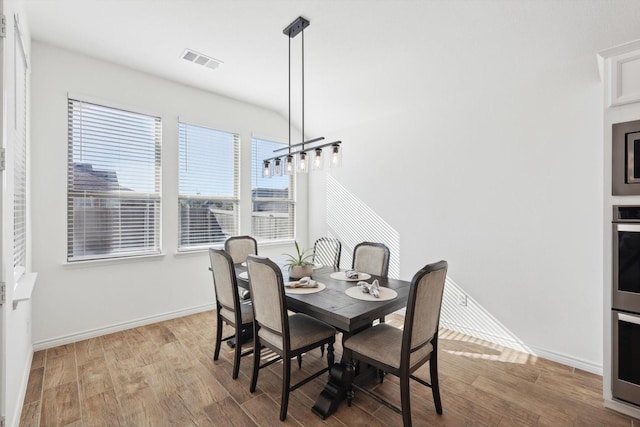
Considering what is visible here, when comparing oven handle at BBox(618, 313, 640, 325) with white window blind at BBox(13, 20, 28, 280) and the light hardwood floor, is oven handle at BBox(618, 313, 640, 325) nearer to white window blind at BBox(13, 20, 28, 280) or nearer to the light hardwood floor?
the light hardwood floor

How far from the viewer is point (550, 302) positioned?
278 centimetres

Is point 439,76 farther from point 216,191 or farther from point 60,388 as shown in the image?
point 60,388

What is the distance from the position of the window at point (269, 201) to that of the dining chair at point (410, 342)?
2.96 m

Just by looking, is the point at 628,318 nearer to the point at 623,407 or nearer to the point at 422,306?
the point at 623,407

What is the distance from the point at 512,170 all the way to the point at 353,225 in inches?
86.6

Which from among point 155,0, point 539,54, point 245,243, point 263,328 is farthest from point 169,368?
point 539,54

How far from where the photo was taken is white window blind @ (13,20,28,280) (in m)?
2.09

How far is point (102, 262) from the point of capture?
330cm

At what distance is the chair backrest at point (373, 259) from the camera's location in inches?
120

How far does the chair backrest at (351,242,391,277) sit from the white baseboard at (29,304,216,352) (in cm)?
224

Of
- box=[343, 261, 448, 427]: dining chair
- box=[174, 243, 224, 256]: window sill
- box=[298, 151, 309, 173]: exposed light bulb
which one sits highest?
box=[298, 151, 309, 173]: exposed light bulb

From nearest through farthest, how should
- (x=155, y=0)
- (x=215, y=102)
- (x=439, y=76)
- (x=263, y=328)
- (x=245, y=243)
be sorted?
1. (x=263, y=328)
2. (x=155, y=0)
3. (x=439, y=76)
4. (x=245, y=243)
5. (x=215, y=102)

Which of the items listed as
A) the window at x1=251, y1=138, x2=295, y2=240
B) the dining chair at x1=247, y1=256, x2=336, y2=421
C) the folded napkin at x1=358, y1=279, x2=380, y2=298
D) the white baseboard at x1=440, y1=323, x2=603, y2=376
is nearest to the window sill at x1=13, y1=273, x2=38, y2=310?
the dining chair at x1=247, y1=256, x2=336, y2=421

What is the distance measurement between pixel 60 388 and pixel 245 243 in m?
2.03
